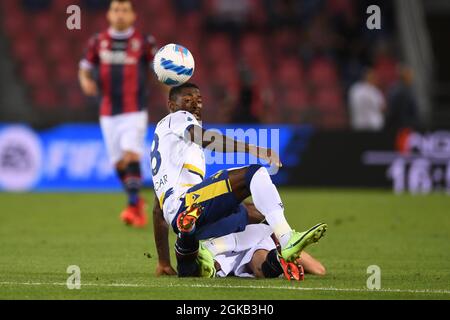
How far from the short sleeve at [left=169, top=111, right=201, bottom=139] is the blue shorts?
1.35ft

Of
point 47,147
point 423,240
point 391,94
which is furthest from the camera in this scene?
point 391,94

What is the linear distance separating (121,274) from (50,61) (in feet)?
51.5

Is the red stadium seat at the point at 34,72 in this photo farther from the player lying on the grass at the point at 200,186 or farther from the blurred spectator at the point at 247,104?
the player lying on the grass at the point at 200,186

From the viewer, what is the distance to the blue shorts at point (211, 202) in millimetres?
7625

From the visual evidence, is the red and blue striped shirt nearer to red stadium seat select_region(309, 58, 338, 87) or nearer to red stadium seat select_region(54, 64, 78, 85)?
red stadium seat select_region(54, 64, 78, 85)

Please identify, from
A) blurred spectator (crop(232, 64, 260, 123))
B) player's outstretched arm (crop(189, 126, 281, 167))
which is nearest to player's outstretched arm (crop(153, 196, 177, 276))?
player's outstretched arm (crop(189, 126, 281, 167))

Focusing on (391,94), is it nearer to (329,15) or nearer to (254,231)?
(329,15)

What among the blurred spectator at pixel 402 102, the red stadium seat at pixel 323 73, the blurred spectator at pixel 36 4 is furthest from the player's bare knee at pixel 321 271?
the blurred spectator at pixel 36 4

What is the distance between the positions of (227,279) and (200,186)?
843 mm

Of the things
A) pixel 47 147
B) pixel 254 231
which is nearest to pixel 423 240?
pixel 254 231

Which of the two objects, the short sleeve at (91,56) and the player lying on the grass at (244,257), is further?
the short sleeve at (91,56)

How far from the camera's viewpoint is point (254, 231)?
8.32 meters

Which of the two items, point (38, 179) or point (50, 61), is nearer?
point (38, 179)

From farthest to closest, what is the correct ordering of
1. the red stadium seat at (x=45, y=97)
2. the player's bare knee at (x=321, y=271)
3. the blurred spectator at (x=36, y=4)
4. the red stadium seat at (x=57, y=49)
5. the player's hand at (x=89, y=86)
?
1. the blurred spectator at (x=36, y=4)
2. the red stadium seat at (x=57, y=49)
3. the red stadium seat at (x=45, y=97)
4. the player's hand at (x=89, y=86)
5. the player's bare knee at (x=321, y=271)
